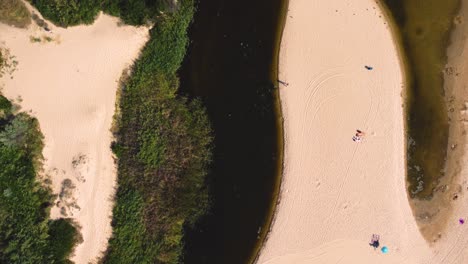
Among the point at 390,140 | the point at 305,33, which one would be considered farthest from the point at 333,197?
the point at 305,33

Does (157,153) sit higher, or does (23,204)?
(157,153)

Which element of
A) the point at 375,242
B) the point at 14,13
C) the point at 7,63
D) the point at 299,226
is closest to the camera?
the point at 14,13

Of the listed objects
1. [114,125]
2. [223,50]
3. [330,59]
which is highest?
[223,50]

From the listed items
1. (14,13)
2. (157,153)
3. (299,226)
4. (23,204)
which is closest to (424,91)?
(299,226)

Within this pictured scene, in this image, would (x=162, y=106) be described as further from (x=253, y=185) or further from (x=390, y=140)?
(x=390, y=140)

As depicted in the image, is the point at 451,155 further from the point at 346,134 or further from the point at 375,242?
the point at 375,242

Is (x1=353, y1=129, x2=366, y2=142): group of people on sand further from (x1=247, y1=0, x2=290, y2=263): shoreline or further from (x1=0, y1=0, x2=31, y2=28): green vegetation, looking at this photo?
(x1=0, y1=0, x2=31, y2=28): green vegetation

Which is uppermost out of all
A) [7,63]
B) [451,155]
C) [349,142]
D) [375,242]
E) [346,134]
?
[7,63]
